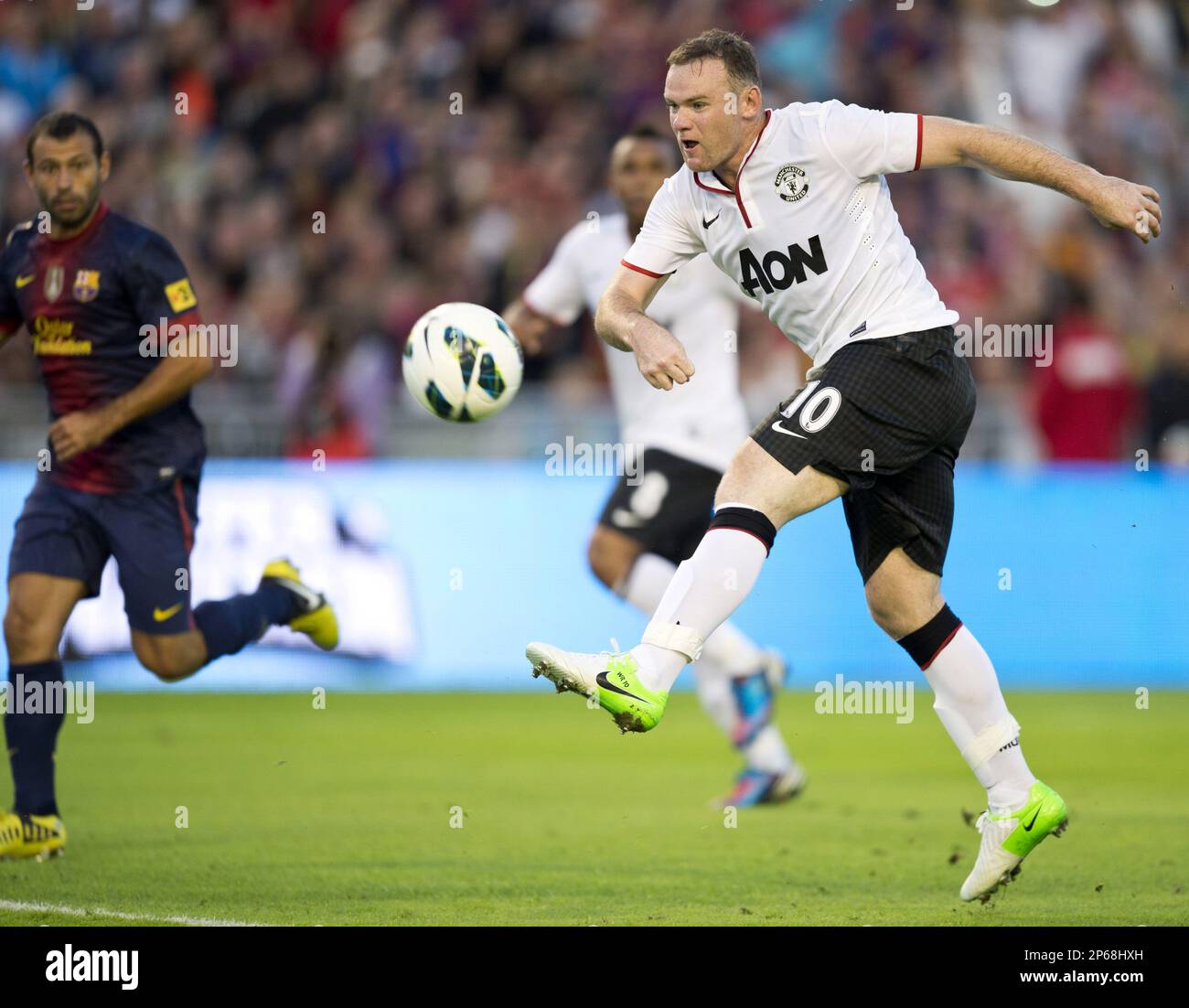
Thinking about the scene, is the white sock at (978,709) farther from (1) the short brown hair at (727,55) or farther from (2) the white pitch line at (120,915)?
(2) the white pitch line at (120,915)

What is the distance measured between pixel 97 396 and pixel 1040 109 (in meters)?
12.2

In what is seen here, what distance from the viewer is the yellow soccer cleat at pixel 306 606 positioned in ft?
28.2

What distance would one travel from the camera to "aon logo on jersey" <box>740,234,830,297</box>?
237 inches

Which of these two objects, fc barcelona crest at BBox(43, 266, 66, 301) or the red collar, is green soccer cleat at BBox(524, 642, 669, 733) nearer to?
the red collar

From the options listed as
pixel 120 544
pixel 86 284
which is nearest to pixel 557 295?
pixel 86 284

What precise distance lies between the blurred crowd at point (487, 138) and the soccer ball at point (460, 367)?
7789 mm

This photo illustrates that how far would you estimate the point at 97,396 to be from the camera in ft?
24.9

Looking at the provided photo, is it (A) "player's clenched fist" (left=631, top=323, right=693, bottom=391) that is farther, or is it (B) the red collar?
(B) the red collar

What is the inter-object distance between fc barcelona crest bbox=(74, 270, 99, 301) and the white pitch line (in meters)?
2.43

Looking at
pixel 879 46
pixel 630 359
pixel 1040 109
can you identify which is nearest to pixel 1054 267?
pixel 1040 109

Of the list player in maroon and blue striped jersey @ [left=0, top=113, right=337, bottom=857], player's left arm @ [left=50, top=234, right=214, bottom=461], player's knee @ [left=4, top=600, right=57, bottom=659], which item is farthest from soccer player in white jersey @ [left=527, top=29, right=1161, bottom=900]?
player's knee @ [left=4, top=600, right=57, bottom=659]

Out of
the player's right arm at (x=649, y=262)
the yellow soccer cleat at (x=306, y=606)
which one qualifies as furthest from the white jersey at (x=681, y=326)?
the player's right arm at (x=649, y=262)

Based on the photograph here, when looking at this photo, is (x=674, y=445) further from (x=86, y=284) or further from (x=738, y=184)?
(x=738, y=184)

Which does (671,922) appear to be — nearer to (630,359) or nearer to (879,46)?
(630,359)
